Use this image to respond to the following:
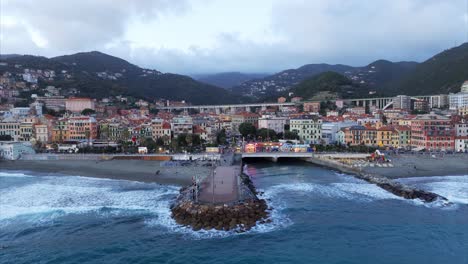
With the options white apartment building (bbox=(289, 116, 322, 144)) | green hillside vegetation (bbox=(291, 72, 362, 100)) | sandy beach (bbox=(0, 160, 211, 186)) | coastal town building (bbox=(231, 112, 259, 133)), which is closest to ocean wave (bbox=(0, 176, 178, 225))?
sandy beach (bbox=(0, 160, 211, 186))

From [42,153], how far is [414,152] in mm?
44654

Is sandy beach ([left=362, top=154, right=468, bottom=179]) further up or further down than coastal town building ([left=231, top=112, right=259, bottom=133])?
further down

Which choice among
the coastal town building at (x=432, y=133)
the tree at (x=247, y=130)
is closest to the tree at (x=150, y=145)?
the tree at (x=247, y=130)

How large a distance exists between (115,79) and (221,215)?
141 metres

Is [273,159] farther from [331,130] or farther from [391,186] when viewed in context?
[391,186]

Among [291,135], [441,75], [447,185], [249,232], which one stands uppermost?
[441,75]

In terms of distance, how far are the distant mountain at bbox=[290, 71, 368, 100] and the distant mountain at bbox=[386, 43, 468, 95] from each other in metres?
16.5

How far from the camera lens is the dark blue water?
17.9 meters

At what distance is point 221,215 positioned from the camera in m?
21.9

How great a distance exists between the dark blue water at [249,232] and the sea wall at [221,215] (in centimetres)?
64

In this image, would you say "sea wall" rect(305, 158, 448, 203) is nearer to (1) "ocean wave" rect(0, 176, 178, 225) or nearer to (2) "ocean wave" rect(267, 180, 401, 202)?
(2) "ocean wave" rect(267, 180, 401, 202)

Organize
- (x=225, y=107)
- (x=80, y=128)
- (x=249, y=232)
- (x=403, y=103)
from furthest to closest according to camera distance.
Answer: (x=225, y=107), (x=403, y=103), (x=80, y=128), (x=249, y=232)

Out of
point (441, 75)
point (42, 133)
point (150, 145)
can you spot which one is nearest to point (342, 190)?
point (150, 145)

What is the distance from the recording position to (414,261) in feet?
56.3
